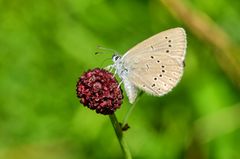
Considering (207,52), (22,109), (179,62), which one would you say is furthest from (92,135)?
(179,62)

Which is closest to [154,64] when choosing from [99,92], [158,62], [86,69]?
[158,62]

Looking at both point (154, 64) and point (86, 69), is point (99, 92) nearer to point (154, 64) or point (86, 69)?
point (154, 64)

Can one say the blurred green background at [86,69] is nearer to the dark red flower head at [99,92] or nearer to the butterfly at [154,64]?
the butterfly at [154,64]

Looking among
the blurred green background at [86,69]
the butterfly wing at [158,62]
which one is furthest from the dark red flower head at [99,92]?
the blurred green background at [86,69]

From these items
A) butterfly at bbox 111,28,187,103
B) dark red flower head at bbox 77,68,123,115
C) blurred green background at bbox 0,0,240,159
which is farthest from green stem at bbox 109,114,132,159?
blurred green background at bbox 0,0,240,159

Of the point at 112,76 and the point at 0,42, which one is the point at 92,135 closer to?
the point at 0,42

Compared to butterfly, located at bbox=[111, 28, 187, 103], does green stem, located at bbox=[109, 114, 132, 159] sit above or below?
below

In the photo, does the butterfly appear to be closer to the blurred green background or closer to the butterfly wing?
the butterfly wing
